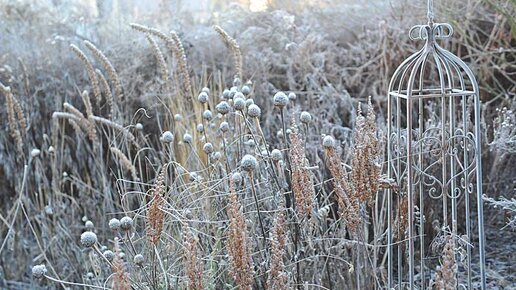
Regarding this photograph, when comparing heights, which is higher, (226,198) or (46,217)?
(226,198)

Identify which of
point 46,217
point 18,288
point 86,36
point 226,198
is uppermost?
point 86,36

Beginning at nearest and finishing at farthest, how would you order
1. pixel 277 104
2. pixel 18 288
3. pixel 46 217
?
pixel 277 104, pixel 18 288, pixel 46 217

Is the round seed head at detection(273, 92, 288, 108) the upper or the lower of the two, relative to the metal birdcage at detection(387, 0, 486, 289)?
upper

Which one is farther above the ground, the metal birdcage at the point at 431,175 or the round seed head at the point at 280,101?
the round seed head at the point at 280,101

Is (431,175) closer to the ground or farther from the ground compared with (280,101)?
closer to the ground

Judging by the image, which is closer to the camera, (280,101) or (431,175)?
(280,101)

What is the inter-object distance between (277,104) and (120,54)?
2.18 metres

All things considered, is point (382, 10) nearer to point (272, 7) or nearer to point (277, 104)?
point (272, 7)

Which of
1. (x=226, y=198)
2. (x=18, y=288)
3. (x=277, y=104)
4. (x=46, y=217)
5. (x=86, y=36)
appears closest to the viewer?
(x=277, y=104)

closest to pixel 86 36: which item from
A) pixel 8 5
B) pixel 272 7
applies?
pixel 8 5

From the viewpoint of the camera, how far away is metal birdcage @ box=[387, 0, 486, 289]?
166 centimetres

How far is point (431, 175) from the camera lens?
2.44m

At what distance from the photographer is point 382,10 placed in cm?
372

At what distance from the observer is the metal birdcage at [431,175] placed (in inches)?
65.5
